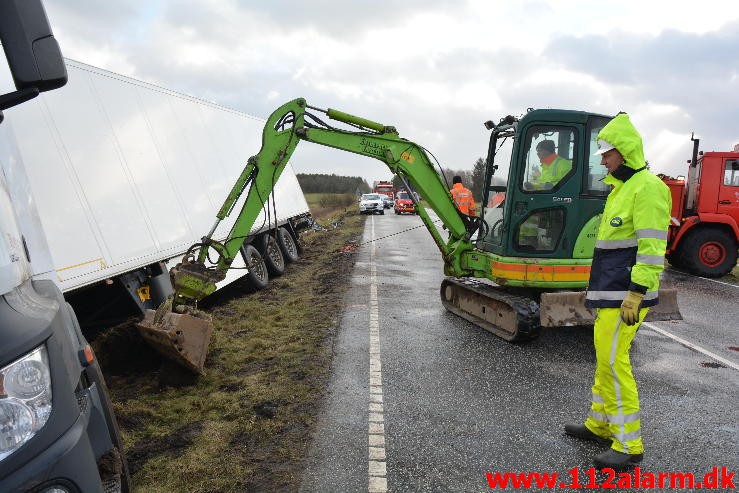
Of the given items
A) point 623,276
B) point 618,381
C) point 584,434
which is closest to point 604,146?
point 623,276

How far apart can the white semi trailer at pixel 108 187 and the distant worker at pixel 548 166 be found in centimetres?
339

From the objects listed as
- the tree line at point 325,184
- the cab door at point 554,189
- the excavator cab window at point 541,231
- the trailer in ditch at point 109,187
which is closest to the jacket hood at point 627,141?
the cab door at point 554,189

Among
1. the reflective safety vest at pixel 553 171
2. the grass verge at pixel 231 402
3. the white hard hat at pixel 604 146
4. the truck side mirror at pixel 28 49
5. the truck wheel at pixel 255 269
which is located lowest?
the grass verge at pixel 231 402

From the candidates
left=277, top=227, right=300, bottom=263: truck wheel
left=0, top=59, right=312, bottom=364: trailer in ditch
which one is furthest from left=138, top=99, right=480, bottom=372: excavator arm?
left=277, top=227, right=300, bottom=263: truck wheel

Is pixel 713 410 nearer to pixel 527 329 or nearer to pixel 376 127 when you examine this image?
pixel 527 329

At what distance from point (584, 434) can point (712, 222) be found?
10.1 m

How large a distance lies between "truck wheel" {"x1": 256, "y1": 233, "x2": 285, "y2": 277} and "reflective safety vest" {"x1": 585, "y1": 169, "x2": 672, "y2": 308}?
734 centimetres

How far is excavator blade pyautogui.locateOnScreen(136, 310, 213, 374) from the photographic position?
15.9 feet

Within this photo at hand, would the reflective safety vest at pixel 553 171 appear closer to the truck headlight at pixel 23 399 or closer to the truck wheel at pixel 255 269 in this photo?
the truck wheel at pixel 255 269

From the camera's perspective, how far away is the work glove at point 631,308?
3.45 metres

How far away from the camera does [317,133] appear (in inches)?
254

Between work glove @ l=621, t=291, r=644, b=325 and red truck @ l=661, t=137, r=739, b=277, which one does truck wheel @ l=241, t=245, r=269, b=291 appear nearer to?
work glove @ l=621, t=291, r=644, b=325

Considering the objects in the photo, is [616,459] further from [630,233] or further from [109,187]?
[109,187]

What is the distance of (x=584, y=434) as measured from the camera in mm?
3939
